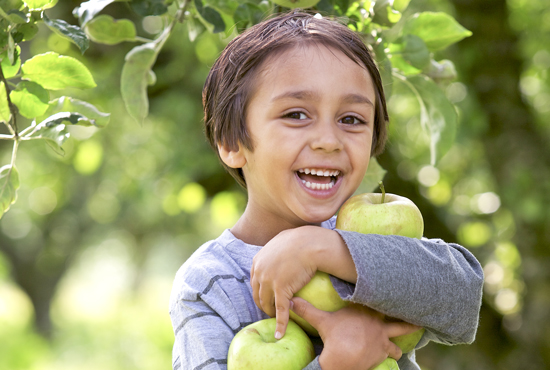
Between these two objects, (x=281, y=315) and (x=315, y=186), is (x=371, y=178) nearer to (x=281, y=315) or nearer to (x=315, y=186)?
(x=315, y=186)

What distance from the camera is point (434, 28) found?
1.50m

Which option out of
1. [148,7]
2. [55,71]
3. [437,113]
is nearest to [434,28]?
[437,113]

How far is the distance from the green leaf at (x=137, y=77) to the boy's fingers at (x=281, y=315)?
692 mm

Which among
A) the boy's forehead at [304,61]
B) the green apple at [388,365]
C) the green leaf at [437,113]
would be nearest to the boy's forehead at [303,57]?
the boy's forehead at [304,61]

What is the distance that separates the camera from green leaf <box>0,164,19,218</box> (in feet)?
3.93

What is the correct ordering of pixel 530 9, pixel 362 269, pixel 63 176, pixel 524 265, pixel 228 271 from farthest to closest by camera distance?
pixel 63 176
pixel 530 9
pixel 524 265
pixel 228 271
pixel 362 269

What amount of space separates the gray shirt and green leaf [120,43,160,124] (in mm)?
446

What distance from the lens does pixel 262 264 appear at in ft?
3.59

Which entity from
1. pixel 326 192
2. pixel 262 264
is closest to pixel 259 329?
pixel 262 264

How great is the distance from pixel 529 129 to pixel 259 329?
3.35 m

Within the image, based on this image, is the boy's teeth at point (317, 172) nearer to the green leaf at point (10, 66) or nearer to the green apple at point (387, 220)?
the green apple at point (387, 220)

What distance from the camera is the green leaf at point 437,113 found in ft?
4.99

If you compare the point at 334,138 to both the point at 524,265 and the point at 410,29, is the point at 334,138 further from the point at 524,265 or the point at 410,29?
the point at 524,265

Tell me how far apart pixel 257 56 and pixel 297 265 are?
1.76ft
